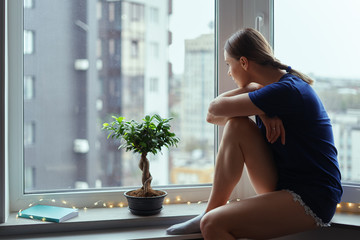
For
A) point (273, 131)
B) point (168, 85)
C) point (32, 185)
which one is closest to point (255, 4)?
point (168, 85)

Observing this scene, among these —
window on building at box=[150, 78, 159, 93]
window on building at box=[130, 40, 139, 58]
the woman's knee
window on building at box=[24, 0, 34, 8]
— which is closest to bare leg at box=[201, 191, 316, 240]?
the woman's knee

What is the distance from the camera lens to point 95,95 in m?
1.84

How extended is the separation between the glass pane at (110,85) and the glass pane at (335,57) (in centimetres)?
42

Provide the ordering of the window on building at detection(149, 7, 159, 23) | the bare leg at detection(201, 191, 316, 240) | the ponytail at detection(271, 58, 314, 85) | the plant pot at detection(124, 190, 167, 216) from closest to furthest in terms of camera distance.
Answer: the bare leg at detection(201, 191, 316, 240)
the ponytail at detection(271, 58, 314, 85)
the plant pot at detection(124, 190, 167, 216)
the window on building at detection(149, 7, 159, 23)

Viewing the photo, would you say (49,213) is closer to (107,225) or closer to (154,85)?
(107,225)

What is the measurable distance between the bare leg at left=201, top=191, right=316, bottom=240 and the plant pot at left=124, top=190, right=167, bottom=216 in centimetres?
31

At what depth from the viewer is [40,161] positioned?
1.79 meters

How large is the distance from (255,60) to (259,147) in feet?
1.15

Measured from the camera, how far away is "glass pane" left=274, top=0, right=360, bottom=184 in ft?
5.87

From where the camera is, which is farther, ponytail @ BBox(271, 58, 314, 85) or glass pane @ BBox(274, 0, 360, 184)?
glass pane @ BBox(274, 0, 360, 184)

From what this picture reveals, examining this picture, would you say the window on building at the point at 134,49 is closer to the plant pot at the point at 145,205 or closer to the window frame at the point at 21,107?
the window frame at the point at 21,107

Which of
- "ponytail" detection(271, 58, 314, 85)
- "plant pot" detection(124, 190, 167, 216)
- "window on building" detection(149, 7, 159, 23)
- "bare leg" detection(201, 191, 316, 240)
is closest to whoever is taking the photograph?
"bare leg" detection(201, 191, 316, 240)

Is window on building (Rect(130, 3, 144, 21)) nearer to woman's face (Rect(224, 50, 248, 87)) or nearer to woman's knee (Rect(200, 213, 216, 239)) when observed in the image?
woman's face (Rect(224, 50, 248, 87))

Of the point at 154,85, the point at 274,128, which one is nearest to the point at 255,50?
the point at 274,128
